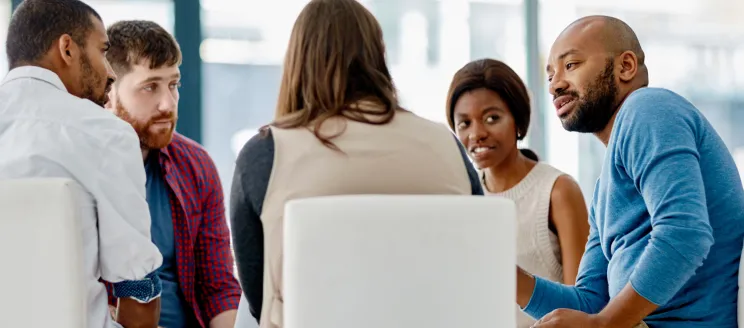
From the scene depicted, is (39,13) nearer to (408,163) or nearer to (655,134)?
(408,163)

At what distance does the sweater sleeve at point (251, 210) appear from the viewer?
5.94 ft

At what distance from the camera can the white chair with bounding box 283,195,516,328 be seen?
5.41 ft

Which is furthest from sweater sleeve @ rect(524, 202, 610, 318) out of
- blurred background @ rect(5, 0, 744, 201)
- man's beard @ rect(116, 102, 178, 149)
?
blurred background @ rect(5, 0, 744, 201)

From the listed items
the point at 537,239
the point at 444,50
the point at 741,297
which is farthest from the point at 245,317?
the point at 444,50

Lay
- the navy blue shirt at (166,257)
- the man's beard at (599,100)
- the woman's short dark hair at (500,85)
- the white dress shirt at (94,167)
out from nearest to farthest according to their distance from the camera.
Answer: the white dress shirt at (94,167)
the man's beard at (599,100)
the navy blue shirt at (166,257)
the woman's short dark hair at (500,85)

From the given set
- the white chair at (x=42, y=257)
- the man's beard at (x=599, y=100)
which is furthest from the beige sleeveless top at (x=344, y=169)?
the man's beard at (x=599, y=100)

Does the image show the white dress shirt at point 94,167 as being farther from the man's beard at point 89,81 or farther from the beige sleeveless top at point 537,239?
the beige sleeveless top at point 537,239

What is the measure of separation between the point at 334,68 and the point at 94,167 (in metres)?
0.59

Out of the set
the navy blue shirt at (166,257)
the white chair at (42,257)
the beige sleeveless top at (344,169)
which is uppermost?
the beige sleeveless top at (344,169)

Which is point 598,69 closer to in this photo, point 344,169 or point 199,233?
point 344,169

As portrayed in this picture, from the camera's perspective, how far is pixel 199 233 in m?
2.80

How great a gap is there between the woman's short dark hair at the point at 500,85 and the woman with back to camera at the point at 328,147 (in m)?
1.08

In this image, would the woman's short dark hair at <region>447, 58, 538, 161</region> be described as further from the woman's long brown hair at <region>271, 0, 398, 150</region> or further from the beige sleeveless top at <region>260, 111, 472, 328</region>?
the beige sleeveless top at <region>260, 111, 472, 328</region>

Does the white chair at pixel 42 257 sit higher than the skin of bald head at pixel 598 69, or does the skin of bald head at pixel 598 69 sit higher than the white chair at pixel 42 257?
the skin of bald head at pixel 598 69
